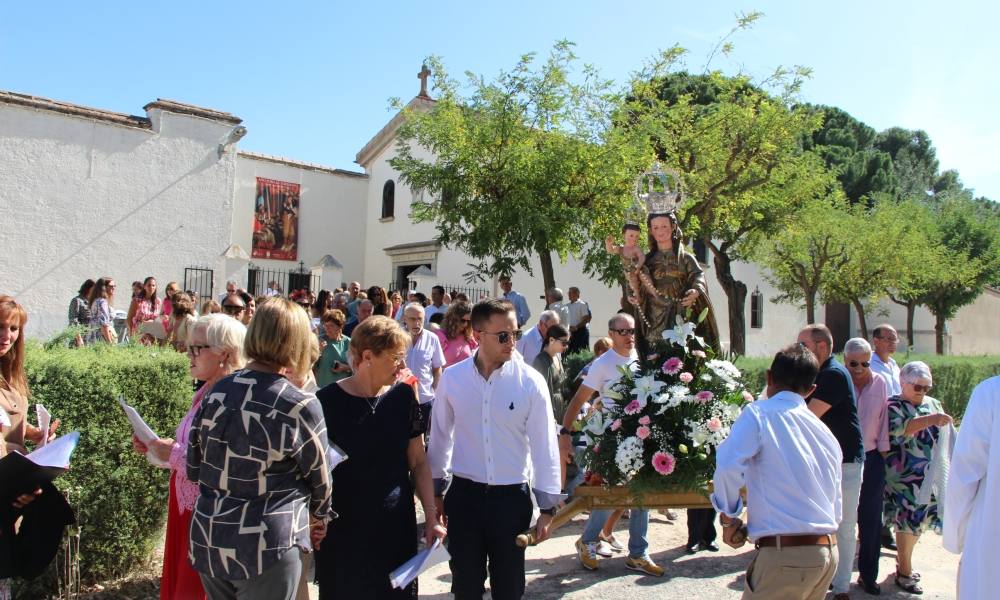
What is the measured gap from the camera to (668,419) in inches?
191

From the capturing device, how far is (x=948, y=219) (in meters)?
35.0

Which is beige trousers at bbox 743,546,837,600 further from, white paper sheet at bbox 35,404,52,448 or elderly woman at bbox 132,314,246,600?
white paper sheet at bbox 35,404,52,448

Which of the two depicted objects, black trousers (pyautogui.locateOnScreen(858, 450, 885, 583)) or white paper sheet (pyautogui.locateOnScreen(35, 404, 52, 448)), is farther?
black trousers (pyautogui.locateOnScreen(858, 450, 885, 583))

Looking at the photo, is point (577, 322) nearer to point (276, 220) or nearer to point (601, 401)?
point (601, 401)

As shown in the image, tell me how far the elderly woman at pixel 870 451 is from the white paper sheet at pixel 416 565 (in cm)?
366

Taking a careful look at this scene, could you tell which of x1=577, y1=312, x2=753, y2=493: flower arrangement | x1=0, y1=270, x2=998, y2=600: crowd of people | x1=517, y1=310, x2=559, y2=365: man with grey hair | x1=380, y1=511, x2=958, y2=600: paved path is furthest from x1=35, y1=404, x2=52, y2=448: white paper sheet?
x1=517, y1=310, x2=559, y2=365: man with grey hair

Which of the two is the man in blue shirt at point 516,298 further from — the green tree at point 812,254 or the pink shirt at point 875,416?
the green tree at point 812,254

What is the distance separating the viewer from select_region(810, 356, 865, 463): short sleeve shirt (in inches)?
199

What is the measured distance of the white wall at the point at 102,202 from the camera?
61.2 ft

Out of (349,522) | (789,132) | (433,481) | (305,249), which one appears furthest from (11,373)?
(305,249)

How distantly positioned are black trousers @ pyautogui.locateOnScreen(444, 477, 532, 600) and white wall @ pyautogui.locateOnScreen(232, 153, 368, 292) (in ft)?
75.8

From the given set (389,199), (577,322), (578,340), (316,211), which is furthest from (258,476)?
(389,199)

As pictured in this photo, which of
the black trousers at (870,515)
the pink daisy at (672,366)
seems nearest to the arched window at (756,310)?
the black trousers at (870,515)

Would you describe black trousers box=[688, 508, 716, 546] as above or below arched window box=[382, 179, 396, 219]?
below
